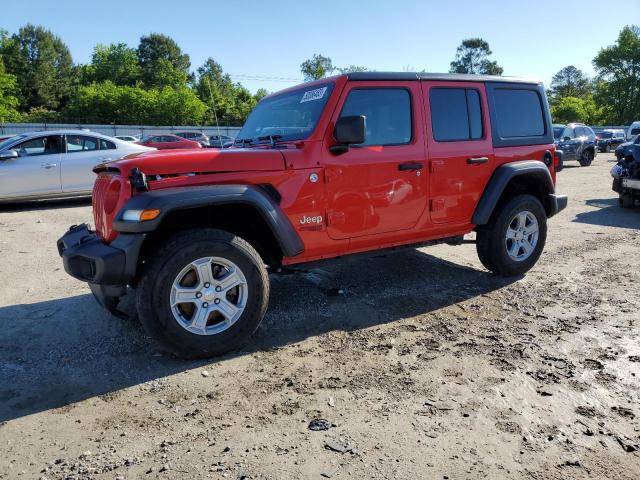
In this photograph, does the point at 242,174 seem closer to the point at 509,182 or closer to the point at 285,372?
the point at 285,372

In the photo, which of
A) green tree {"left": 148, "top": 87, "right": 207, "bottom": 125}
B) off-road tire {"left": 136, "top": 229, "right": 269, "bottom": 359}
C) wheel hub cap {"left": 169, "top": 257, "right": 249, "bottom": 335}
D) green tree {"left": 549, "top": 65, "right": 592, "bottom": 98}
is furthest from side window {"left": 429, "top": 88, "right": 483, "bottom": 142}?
green tree {"left": 549, "top": 65, "right": 592, "bottom": 98}

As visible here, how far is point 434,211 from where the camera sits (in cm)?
448

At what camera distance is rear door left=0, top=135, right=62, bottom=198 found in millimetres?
9367

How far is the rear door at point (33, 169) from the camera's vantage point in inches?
369

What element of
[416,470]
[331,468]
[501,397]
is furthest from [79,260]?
[501,397]

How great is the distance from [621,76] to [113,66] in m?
74.1

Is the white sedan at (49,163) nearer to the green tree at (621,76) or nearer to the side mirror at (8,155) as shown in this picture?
the side mirror at (8,155)

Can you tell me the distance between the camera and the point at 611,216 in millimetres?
8945

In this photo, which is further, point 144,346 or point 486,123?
point 486,123

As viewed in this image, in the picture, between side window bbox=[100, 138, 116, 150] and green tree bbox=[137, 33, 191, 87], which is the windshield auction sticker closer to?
side window bbox=[100, 138, 116, 150]

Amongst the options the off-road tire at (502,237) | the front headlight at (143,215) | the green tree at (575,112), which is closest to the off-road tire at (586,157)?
the off-road tire at (502,237)

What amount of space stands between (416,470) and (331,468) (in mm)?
397

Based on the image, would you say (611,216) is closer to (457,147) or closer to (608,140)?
(457,147)

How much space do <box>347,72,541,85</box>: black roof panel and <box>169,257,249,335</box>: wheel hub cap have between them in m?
1.93
